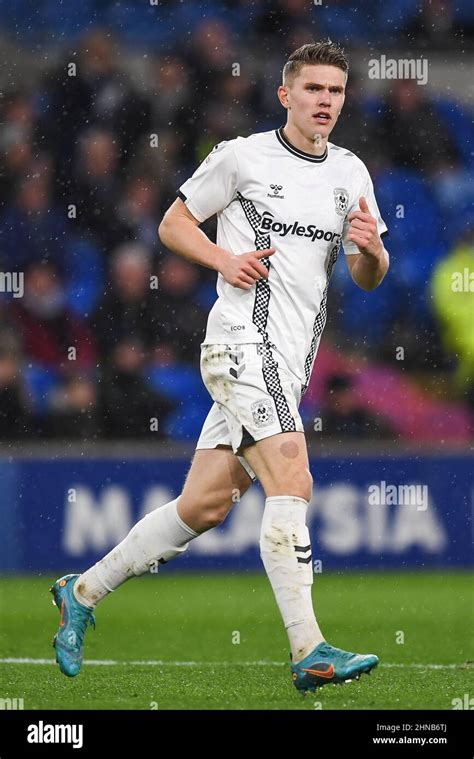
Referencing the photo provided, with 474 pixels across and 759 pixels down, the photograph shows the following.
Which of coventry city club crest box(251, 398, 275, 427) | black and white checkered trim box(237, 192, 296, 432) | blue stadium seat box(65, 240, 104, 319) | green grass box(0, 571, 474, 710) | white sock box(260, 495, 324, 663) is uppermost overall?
blue stadium seat box(65, 240, 104, 319)

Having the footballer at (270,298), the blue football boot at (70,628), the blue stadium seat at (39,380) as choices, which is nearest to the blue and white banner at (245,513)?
the blue stadium seat at (39,380)

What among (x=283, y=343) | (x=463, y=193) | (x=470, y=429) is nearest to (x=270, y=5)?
(x=463, y=193)

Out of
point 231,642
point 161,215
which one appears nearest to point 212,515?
point 231,642

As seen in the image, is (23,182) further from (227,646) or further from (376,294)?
(227,646)

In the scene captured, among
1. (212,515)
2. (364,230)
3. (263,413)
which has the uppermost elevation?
(364,230)

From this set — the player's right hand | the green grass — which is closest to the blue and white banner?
the green grass

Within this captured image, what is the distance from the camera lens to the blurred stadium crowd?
9.16 m

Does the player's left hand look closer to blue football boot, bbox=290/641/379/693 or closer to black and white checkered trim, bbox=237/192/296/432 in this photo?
black and white checkered trim, bbox=237/192/296/432

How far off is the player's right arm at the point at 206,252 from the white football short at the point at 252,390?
0.73ft

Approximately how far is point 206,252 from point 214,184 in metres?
0.25

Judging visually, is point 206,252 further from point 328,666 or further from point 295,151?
point 328,666

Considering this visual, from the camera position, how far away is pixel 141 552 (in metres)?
4.72

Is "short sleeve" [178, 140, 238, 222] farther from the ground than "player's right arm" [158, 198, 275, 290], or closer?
farther from the ground

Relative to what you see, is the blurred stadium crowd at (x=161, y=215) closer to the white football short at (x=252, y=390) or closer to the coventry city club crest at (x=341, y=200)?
the coventry city club crest at (x=341, y=200)
